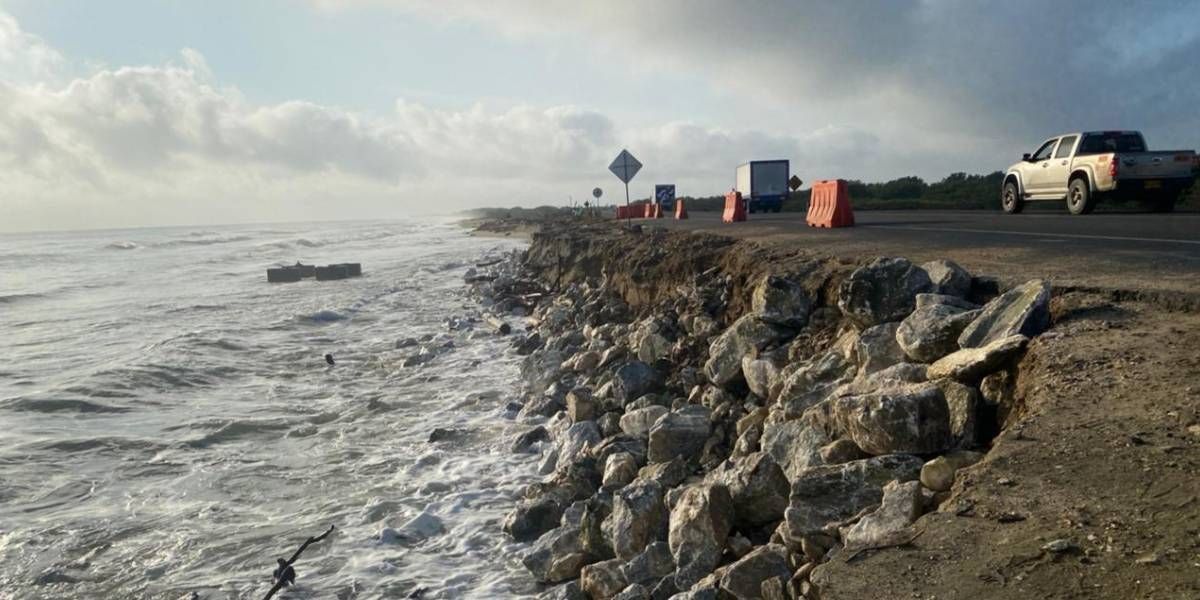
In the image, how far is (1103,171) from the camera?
1384 cm

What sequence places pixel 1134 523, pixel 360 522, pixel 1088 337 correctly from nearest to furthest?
pixel 1134 523
pixel 1088 337
pixel 360 522

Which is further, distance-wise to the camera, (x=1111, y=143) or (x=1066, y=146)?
(x=1066, y=146)

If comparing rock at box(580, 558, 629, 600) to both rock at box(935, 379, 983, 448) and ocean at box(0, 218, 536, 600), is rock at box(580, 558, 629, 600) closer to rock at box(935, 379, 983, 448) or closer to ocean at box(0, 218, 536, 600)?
ocean at box(0, 218, 536, 600)

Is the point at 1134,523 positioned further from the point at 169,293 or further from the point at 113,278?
the point at 113,278

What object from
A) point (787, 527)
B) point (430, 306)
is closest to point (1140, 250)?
point (787, 527)

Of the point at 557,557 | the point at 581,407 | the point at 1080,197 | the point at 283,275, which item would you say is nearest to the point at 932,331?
the point at 557,557

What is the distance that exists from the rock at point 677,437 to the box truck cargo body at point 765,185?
101 feet

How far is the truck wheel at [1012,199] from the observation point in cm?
1698

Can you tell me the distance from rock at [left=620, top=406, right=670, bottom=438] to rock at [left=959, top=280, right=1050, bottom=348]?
272 centimetres

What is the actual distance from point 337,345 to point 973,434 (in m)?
12.6

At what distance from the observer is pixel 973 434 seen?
3754mm

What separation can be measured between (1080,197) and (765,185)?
2160 centimetres

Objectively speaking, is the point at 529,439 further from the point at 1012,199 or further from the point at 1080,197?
the point at 1012,199

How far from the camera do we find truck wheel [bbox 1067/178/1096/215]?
14484 mm
